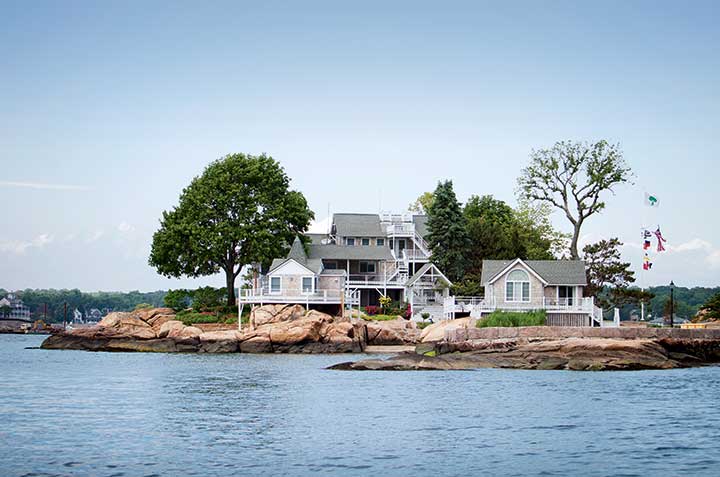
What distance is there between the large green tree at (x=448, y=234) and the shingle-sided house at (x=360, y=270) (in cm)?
190

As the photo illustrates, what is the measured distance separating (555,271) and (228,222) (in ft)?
89.4

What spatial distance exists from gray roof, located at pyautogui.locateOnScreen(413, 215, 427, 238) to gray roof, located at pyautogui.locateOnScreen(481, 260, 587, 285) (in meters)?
21.5

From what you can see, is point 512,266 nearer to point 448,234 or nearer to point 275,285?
point 448,234

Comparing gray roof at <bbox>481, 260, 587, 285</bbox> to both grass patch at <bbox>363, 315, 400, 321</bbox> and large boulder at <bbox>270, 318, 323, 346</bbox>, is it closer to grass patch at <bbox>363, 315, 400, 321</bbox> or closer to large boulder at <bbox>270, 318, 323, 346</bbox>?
grass patch at <bbox>363, 315, 400, 321</bbox>

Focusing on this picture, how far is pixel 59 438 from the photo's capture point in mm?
24031

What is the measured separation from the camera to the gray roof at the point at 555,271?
62.2 meters

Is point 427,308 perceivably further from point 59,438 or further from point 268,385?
point 59,438

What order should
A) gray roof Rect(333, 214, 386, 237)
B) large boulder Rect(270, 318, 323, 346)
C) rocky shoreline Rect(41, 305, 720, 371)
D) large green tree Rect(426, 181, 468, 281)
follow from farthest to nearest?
gray roof Rect(333, 214, 386, 237) < large green tree Rect(426, 181, 468, 281) < large boulder Rect(270, 318, 323, 346) < rocky shoreline Rect(41, 305, 720, 371)

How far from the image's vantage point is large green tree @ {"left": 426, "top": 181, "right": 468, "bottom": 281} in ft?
248

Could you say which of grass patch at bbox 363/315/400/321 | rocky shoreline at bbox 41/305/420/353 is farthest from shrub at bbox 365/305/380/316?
rocky shoreline at bbox 41/305/420/353

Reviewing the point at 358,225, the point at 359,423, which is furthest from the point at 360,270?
the point at 359,423

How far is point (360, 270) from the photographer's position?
8156cm

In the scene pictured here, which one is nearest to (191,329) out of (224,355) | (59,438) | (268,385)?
(224,355)

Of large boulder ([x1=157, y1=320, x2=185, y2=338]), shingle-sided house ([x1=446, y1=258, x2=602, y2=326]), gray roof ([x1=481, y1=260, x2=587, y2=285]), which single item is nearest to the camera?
shingle-sided house ([x1=446, y1=258, x2=602, y2=326])
